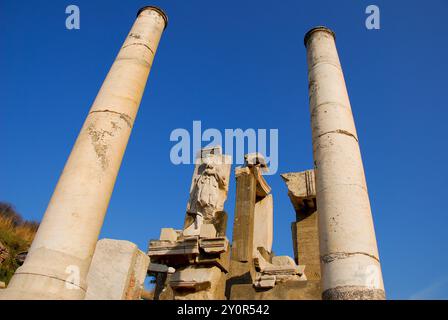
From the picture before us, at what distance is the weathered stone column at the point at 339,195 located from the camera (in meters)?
4.82

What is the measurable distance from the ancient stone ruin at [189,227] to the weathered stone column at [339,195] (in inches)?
0.6

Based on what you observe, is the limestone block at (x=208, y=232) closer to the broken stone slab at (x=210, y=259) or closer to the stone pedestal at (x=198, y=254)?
the stone pedestal at (x=198, y=254)

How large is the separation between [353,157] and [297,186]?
23.6 ft

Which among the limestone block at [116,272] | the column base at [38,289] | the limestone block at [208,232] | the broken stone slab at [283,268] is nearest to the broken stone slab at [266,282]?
the broken stone slab at [283,268]

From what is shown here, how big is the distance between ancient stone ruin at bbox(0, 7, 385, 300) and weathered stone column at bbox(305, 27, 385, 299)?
2 cm

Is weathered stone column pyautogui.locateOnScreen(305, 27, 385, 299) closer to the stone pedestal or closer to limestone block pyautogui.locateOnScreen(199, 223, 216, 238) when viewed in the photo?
the stone pedestal

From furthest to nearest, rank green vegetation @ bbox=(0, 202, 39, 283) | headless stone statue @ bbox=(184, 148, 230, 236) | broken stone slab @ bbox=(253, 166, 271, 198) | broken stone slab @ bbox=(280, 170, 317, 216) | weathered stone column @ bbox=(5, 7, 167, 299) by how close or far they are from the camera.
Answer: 1. green vegetation @ bbox=(0, 202, 39, 283)
2. broken stone slab @ bbox=(280, 170, 317, 216)
3. broken stone slab @ bbox=(253, 166, 271, 198)
4. headless stone statue @ bbox=(184, 148, 230, 236)
5. weathered stone column @ bbox=(5, 7, 167, 299)

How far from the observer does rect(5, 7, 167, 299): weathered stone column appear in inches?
182

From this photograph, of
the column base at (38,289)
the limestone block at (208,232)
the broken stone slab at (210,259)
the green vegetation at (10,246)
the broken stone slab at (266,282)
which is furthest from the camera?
the green vegetation at (10,246)

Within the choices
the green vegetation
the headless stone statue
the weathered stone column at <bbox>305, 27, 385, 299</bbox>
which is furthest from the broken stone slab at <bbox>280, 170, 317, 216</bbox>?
the green vegetation

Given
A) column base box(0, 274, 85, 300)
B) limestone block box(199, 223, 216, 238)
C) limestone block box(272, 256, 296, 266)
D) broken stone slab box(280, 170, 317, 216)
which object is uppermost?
broken stone slab box(280, 170, 317, 216)

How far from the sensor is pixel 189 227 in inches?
384

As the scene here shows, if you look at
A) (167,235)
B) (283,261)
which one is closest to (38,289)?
(167,235)

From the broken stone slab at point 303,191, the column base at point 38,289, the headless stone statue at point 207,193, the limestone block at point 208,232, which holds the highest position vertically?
the broken stone slab at point 303,191
